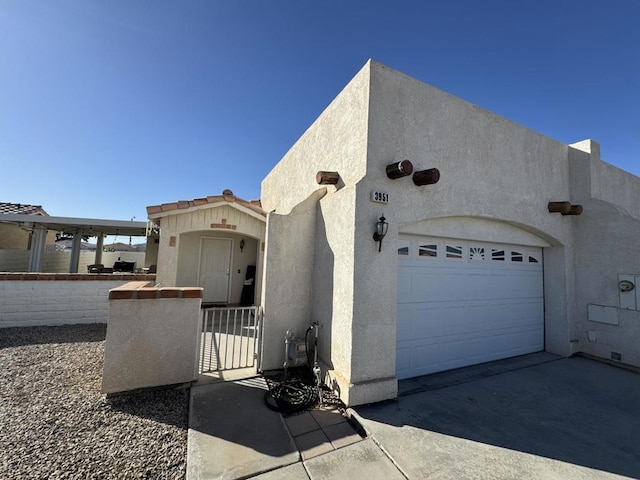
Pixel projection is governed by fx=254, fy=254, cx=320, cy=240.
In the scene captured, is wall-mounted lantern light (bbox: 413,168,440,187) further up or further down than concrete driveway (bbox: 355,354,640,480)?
further up

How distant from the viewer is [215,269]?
398 inches

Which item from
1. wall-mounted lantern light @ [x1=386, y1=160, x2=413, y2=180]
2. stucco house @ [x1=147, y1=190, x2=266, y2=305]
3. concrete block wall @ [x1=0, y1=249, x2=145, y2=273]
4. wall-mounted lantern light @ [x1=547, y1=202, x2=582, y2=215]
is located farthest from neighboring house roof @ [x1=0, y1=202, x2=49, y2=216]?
wall-mounted lantern light @ [x1=547, y1=202, x2=582, y2=215]

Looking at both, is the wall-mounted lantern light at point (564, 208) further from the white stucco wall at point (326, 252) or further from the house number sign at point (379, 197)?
the white stucco wall at point (326, 252)

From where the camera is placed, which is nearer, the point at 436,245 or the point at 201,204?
the point at 436,245

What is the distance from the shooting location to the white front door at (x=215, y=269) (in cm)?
991

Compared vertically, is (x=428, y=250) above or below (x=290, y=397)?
above

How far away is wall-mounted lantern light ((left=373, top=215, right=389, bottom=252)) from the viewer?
12.5ft

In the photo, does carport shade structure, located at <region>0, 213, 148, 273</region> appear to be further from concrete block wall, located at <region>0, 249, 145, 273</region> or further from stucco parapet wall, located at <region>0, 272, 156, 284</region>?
stucco parapet wall, located at <region>0, 272, 156, 284</region>

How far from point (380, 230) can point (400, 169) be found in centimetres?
96

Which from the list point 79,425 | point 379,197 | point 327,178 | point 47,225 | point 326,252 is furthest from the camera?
point 47,225

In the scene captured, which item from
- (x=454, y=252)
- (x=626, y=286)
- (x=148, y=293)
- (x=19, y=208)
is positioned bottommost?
(x=148, y=293)

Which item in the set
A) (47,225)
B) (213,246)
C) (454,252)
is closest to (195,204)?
(213,246)

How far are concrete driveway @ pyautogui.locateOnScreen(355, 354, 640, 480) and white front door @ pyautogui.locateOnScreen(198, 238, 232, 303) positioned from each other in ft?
26.1

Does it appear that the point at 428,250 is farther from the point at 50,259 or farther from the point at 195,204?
the point at 50,259
